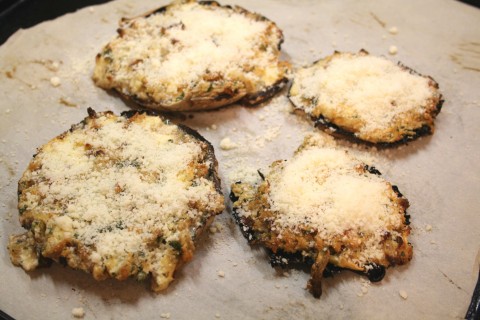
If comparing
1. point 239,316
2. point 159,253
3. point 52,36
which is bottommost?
point 239,316

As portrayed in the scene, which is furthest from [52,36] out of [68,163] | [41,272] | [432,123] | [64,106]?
[432,123]

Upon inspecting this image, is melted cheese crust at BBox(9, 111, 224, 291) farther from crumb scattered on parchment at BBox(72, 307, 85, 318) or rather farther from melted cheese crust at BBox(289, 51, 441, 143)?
melted cheese crust at BBox(289, 51, 441, 143)

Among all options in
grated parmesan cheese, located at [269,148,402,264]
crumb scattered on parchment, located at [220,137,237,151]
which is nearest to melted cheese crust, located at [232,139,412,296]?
grated parmesan cheese, located at [269,148,402,264]

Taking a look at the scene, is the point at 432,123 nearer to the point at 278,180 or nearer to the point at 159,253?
the point at 278,180

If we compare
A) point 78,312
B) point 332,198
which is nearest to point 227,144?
point 332,198

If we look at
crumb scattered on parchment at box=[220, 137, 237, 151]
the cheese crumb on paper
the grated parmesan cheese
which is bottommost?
the cheese crumb on paper

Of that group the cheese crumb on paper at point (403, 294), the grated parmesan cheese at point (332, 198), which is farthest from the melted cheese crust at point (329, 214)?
the cheese crumb on paper at point (403, 294)

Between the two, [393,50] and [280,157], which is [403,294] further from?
[393,50]

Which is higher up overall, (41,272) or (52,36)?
(52,36)
